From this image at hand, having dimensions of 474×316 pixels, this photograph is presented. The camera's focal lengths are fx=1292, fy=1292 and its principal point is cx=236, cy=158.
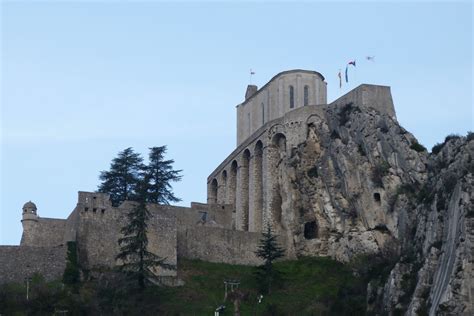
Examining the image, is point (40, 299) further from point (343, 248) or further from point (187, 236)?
point (343, 248)

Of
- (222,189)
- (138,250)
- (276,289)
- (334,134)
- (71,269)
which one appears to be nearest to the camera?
(71,269)

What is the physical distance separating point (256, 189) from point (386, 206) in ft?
41.4

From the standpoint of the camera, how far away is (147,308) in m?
79.8

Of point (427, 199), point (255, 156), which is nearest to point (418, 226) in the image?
point (427, 199)

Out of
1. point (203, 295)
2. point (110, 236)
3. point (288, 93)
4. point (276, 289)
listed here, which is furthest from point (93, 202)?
point (288, 93)

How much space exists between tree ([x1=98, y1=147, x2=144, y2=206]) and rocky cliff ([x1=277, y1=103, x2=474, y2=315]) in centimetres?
1115

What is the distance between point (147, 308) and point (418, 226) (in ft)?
57.8

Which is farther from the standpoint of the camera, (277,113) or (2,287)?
(277,113)

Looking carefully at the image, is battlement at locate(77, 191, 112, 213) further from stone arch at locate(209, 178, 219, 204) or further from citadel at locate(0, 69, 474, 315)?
stone arch at locate(209, 178, 219, 204)

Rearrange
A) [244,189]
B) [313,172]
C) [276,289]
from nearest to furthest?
[276,289], [313,172], [244,189]

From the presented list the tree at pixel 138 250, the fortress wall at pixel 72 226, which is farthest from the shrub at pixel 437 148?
the fortress wall at pixel 72 226

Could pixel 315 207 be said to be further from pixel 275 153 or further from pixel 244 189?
pixel 244 189

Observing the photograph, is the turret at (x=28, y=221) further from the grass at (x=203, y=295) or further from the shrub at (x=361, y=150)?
the shrub at (x=361, y=150)

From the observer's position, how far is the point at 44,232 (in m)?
89.2
